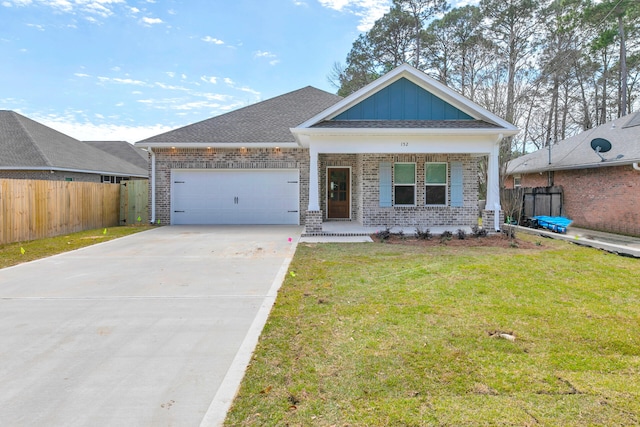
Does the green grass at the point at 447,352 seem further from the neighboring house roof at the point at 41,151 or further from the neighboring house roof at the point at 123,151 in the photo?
the neighboring house roof at the point at 123,151

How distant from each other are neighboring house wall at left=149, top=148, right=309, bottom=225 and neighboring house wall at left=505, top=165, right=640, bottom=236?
33.0 feet

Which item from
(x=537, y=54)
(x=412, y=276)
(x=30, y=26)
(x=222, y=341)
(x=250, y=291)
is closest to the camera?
(x=222, y=341)

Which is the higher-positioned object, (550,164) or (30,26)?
(30,26)

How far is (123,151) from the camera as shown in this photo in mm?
27234

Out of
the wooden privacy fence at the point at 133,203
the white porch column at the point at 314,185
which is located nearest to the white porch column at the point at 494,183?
the white porch column at the point at 314,185

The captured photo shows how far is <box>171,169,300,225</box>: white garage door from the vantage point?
1502 centimetres

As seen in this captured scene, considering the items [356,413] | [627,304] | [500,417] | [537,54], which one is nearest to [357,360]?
[356,413]

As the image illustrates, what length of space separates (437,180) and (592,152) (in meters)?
6.05

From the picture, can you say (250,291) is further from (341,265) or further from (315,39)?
(315,39)

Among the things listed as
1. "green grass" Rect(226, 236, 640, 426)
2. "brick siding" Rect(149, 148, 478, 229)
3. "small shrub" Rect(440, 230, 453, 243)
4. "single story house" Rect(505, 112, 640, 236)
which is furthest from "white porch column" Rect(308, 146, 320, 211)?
"single story house" Rect(505, 112, 640, 236)

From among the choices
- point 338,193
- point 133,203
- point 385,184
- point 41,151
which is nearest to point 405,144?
point 385,184

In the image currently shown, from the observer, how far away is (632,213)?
12.0m

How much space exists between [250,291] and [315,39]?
698 inches

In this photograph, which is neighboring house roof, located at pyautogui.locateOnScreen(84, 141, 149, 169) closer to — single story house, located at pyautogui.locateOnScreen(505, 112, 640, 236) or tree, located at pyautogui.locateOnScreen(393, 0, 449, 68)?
tree, located at pyautogui.locateOnScreen(393, 0, 449, 68)
